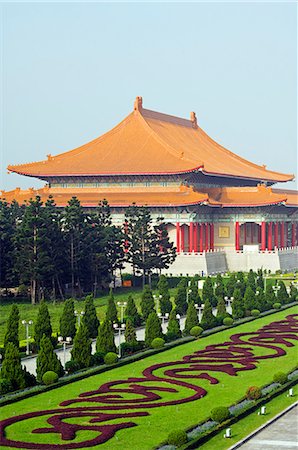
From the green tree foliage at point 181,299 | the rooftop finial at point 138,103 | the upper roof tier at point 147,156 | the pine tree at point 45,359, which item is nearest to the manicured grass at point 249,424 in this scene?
the pine tree at point 45,359

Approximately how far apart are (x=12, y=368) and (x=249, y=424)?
867cm

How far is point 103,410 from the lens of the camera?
30.3 metres

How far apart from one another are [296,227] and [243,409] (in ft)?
216

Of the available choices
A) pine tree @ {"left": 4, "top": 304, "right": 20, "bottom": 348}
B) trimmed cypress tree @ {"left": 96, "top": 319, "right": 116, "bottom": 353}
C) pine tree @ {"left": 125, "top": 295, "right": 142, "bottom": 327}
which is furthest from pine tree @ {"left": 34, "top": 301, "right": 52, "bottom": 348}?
pine tree @ {"left": 125, "top": 295, "right": 142, "bottom": 327}

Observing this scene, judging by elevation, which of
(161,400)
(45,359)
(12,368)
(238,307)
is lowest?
(161,400)

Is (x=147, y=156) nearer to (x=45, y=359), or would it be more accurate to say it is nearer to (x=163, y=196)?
(x=163, y=196)

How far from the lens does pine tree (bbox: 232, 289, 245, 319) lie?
174 feet

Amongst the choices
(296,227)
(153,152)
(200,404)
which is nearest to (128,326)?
(200,404)

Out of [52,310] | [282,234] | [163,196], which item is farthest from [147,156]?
[52,310]

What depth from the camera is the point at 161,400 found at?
31812mm

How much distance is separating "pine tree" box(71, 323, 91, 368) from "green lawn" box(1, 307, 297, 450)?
1.02 meters

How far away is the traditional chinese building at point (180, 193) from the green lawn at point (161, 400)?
33.9 meters

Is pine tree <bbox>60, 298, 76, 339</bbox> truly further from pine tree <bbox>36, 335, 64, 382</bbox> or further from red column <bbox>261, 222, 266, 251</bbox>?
red column <bbox>261, 222, 266, 251</bbox>

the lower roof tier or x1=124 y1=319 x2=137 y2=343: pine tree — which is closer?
x1=124 y1=319 x2=137 y2=343: pine tree
